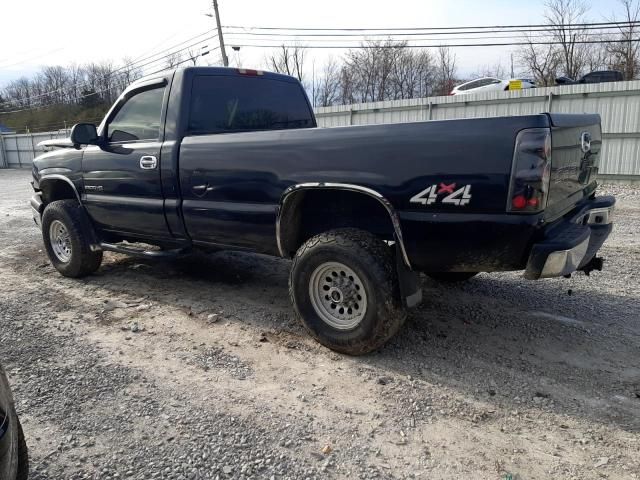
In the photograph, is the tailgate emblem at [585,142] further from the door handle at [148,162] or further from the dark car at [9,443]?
the dark car at [9,443]

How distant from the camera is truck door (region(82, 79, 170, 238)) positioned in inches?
177

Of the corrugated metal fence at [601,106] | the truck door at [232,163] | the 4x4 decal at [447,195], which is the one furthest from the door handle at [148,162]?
the corrugated metal fence at [601,106]

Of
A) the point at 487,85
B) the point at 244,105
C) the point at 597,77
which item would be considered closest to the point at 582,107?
the point at 597,77

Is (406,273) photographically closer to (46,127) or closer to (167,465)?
Result: (167,465)

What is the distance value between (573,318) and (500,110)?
36.7 feet

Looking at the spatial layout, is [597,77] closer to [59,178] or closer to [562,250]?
[562,250]

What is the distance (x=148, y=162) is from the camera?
4.47 meters

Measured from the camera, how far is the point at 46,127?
48688 mm

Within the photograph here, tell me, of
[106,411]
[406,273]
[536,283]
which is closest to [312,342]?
[406,273]

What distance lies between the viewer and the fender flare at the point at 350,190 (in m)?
3.18

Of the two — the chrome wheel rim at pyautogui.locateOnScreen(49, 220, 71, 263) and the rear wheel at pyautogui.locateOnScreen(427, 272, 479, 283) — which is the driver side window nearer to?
the chrome wheel rim at pyautogui.locateOnScreen(49, 220, 71, 263)

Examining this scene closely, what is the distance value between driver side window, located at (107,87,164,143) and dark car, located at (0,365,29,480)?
115 inches

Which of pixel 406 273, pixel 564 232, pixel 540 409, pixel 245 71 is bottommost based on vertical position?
pixel 540 409

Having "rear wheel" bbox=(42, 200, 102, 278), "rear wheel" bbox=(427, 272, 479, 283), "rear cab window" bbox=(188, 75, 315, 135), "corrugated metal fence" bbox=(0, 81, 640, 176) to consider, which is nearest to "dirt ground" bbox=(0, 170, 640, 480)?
"rear wheel" bbox=(427, 272, 479, 283)
